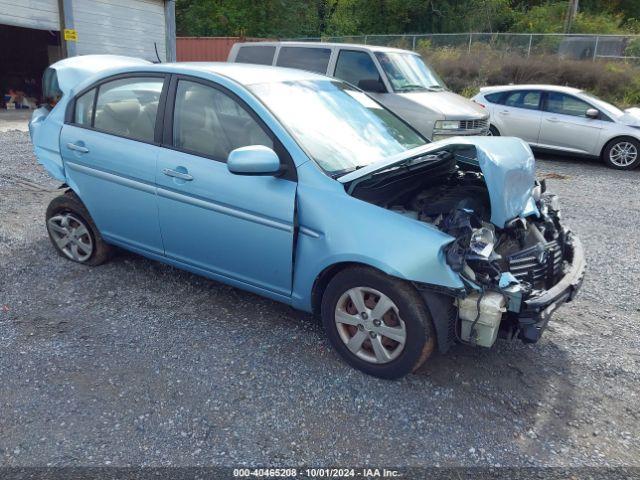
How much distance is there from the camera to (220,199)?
11.7 feet

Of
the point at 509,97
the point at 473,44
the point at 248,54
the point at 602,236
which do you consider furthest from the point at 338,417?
the point at 473,44

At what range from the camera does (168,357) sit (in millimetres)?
3455

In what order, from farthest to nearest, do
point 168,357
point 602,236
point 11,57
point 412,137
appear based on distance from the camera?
point 11,57, point 602,236, point 412,137, point 168,357

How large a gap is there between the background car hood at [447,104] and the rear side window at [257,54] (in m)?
2.57

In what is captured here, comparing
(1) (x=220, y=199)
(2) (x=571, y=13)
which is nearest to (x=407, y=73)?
(1) (x=220, y=199)

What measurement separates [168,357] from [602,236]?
5004 mm

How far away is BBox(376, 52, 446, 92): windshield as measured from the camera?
925 centimetres

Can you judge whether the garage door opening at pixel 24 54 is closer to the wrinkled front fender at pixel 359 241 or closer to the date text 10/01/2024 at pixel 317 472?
the wrinkled front fender at pixel 359 241

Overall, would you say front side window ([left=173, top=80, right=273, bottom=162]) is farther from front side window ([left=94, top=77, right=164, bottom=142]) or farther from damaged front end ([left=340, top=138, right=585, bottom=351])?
damaged front end ([left=340, top=138, right=585, bottom=351])

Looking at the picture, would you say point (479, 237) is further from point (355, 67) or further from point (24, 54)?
point (24, 54)

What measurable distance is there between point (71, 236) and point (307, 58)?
6.06 meters

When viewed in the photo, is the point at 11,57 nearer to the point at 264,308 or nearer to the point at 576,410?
the point at 264,308

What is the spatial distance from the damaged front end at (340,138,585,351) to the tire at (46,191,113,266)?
252 centimetres

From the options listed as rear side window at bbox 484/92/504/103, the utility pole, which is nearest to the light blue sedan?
rear side window at bbox 484/92/504/103
